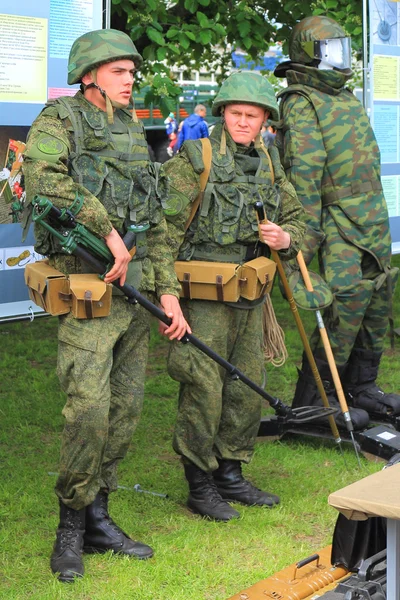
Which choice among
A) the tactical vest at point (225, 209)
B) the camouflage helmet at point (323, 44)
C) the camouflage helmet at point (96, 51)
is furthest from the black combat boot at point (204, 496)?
the camouflage helmet at point (323, 44)

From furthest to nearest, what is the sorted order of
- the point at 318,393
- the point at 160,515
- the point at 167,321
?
1. the point at 318,393
2. the point at 160,515
3. the point at 167,321

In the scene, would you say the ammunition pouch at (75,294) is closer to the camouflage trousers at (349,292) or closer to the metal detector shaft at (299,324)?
the metal detector shaft at (299,324)

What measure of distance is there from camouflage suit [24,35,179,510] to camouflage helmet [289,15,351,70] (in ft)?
6.10

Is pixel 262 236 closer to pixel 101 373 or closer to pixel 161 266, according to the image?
pixel 161 266

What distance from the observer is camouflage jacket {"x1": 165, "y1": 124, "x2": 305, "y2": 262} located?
15.4 feet

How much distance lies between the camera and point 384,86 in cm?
712

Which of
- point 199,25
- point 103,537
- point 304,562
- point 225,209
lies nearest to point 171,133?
point 199,25

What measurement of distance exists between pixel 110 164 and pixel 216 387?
1207mm

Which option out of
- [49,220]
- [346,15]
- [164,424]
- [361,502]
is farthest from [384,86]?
[361,502]

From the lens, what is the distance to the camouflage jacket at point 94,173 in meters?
3.98

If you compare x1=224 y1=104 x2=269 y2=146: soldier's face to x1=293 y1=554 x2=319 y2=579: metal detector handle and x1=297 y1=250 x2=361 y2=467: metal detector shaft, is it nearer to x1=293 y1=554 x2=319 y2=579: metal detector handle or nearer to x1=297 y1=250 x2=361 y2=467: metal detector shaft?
x1=297 y1=250 x2=361 y2=467: metal detector shaft

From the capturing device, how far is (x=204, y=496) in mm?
4945

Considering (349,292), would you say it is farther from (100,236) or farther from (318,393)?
(100,236)

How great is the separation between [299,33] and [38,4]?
5.17ft
